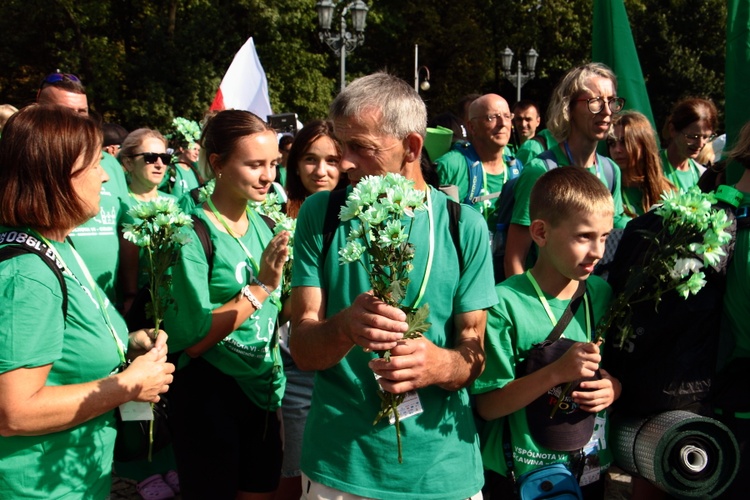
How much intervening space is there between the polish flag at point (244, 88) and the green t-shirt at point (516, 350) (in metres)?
5.99

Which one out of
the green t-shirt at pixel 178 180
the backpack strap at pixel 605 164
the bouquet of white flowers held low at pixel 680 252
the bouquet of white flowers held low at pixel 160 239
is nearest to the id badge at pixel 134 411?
the bouquet of white flowers held low at pixel 160 239

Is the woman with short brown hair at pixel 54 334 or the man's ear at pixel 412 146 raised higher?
the man's ear at pixel 412 146

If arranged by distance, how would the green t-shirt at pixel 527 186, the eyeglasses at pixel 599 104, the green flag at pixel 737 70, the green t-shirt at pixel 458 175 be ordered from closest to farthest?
the green flag at pixel 737 70
the green t-shirt at pixel 527 186
the eyeglasses at pixel 599 104
the green t-shirt at pixel 458 175

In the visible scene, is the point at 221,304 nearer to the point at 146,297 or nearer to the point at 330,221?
the point at 146,297

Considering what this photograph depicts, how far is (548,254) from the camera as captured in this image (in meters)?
2.92

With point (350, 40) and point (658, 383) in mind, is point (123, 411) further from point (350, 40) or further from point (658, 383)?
point (350, 40)

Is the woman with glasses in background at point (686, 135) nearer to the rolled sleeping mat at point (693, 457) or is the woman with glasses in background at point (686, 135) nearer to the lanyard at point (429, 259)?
the rolled sleeping mat at point (693, 457)

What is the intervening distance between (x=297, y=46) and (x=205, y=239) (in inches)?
954

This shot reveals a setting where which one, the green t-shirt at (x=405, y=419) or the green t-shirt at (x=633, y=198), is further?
the green t-shirt at (x=633, y=198)

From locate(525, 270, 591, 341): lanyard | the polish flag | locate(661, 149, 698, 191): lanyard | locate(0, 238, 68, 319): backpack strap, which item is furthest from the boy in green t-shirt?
the polish flag

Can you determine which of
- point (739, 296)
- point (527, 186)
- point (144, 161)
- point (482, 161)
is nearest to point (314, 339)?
point (739, 296)

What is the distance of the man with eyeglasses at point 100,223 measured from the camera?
4.29 metres

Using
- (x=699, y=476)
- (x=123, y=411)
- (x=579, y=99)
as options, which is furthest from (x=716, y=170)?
(x=123, y=411)

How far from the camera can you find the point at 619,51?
17.9ft
